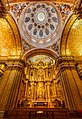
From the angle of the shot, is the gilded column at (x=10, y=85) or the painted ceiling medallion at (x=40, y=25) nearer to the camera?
the gilded column at (x=10, y=85)

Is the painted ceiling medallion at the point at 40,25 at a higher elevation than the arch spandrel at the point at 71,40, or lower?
higher

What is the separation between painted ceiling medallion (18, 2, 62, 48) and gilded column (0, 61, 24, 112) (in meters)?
3.35

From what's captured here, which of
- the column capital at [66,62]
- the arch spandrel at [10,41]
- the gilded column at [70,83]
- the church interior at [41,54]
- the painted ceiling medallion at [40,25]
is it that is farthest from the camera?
the painted ceiling medallion at [40,25]

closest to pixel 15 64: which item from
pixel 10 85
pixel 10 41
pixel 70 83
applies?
pixel 10 85

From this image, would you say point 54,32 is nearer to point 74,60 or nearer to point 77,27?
point 77,27

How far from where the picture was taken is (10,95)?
10.2 meters

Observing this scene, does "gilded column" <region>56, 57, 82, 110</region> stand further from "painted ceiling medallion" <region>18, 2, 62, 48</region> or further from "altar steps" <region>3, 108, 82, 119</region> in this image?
"painted ceiling medallion" <region>18, 2, 62, 48</region>

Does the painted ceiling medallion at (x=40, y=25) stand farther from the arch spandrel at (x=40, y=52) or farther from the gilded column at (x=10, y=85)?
the gilded column at (x=10, y=85)

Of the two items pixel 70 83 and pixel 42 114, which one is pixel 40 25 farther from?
pixel 42 114

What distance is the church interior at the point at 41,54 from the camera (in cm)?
871

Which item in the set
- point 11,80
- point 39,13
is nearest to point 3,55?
point 11,80

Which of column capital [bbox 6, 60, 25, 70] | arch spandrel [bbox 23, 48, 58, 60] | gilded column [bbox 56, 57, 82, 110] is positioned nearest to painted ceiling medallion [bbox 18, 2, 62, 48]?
arch spandrel [bbox 23, 48, 58, 60]

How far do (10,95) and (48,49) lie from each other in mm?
6361

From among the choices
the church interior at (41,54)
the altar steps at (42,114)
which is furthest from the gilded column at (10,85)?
the altar steps at (42,114)
